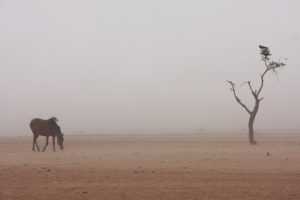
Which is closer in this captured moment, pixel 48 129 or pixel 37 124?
pixel 48 129

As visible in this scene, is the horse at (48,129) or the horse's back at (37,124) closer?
the horse at (48,129)

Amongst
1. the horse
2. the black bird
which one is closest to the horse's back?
the horse

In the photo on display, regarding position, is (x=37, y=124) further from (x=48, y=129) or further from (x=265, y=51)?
(x=265, y=51)

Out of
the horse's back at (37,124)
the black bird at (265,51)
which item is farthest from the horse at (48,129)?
the black bird at (265,51)

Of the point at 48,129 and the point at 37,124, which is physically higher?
the point at 37,124

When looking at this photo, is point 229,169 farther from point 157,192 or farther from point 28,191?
point 28,191

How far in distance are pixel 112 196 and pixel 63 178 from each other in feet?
10.2

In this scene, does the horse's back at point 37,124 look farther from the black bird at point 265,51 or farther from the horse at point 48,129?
the black bird at point 265,51

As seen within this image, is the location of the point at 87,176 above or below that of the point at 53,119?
below

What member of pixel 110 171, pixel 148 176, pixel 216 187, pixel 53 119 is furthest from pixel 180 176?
pixel 53 119

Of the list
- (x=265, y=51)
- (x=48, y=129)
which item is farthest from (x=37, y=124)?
(x=265, y=51)

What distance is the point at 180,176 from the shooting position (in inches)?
418

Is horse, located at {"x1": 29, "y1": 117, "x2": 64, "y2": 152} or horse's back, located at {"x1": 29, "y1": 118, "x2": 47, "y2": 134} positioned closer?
horse, located at {"x1": 29, "y1": 117, "x2": 64, "y2": 152}

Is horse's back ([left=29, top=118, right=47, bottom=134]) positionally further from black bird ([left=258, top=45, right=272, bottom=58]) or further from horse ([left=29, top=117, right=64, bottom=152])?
black bird ([left=258, top=45, right=272, bottom=58])
